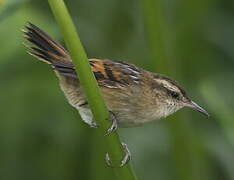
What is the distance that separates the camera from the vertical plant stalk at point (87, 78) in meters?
2.55

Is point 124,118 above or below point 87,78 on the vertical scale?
below

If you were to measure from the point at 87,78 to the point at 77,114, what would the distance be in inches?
100

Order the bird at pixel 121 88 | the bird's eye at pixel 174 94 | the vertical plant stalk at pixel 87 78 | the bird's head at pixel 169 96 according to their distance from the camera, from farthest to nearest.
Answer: the bird's eye at pixel 174 94, the bird's head at pixel 169 96, the bird at pixel 121 88, the vertical plant stalk at pixel 87 78

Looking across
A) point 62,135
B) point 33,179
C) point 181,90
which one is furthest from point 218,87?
point 33,179

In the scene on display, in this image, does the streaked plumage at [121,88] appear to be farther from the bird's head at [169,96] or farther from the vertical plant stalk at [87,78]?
the vertical plant stalk at [87,78]

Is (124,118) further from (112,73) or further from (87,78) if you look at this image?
(87,78)

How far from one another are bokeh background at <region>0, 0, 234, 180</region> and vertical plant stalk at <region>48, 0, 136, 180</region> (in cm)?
172

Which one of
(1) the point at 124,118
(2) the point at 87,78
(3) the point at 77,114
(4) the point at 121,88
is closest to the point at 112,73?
(4) the point at 121,88

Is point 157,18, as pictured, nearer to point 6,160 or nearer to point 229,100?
point 229,100

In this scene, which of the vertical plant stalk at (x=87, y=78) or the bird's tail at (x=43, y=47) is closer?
the vertical plant stalk at (x=87, y=78)

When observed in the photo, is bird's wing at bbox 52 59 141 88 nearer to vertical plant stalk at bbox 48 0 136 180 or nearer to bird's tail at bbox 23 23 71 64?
bird's tail at bbox 23 23 71 64

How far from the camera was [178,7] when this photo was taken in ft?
16.7

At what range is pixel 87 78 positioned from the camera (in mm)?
2602

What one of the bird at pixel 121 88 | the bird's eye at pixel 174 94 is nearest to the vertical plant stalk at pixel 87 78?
the bird at pixel 121 88
